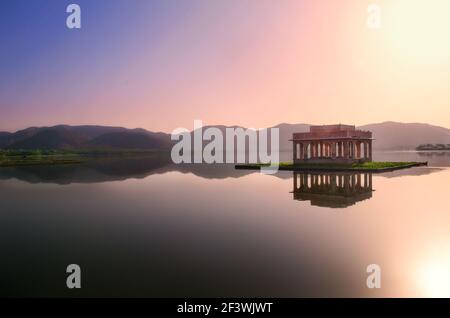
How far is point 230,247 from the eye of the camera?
35.4 ft

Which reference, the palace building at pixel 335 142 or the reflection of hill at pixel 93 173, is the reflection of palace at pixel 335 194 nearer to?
the reflection of hill at pixel 93 173

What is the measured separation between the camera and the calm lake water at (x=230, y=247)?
789 centimetres

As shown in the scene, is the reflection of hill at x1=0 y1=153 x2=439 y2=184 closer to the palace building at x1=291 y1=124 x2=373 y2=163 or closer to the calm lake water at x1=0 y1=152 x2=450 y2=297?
the palace building at x1=291 y1=124 x2=373 y2=163

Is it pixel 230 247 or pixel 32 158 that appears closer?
pixel 230 247

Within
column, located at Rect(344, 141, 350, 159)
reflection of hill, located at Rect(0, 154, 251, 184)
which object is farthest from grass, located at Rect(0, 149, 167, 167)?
column, located at Rect(344, 141, 350, 159)

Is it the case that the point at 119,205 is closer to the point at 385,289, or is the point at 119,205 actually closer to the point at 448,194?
the point at 385,289

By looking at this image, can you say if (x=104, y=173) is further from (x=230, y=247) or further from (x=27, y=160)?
(x=27, y=160)

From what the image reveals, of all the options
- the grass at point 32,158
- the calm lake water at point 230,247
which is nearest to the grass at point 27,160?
the grass at point 32,158

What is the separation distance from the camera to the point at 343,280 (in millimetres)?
8078

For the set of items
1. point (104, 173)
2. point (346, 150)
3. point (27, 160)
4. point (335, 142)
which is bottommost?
point (104, 173)

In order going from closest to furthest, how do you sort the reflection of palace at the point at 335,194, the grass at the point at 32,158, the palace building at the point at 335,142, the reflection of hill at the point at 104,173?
the reflection of palace at the point at 335,194 < the reflection of hill at the point at 104,173 < the palace building at the point at 335,142 < the grass at the point at 32,158

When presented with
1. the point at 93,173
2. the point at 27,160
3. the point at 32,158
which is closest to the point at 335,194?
the point at 93,173
